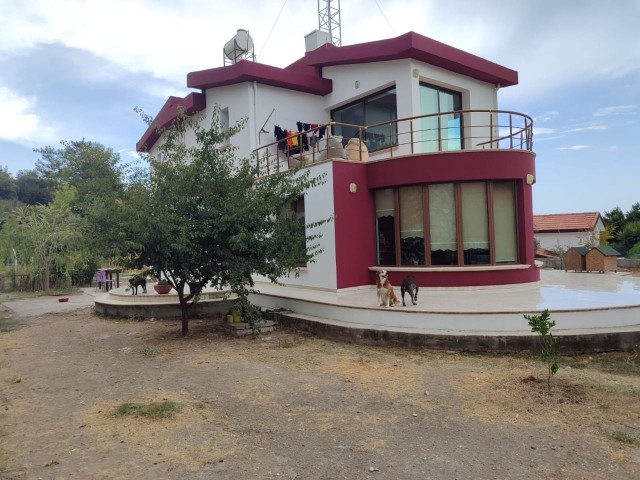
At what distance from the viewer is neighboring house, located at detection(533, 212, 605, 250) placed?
103ft

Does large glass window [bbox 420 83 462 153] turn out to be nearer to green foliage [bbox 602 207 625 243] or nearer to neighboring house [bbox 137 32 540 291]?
neighboring house [bbox 137 32 540 291]

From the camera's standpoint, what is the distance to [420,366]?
6.92 meters

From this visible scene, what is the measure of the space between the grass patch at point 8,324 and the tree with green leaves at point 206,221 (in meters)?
5.21

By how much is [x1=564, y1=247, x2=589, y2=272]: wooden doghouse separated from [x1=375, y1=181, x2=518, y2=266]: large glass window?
15.8 ft

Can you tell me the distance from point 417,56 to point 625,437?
40.2ft

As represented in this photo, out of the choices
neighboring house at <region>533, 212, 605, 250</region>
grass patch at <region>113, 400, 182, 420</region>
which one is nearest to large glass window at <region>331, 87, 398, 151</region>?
grass patch at <region>113, 400, 182, 420</region>

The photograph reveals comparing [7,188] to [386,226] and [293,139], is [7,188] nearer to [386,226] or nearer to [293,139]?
[293,139]

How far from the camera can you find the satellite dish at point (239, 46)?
60.2 ft

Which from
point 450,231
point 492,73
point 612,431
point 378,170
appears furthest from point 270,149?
point 612,431

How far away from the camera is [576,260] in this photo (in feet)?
49.8

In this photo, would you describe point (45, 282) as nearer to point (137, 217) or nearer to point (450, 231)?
point (137, 217)

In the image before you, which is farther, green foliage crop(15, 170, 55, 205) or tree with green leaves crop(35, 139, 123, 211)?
green foliage crop(15, 170, 55, 205)

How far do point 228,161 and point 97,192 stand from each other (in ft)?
8.74

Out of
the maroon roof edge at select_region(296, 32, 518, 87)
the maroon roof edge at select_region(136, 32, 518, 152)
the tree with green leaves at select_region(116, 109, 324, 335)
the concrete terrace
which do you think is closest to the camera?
the concrete terrace
